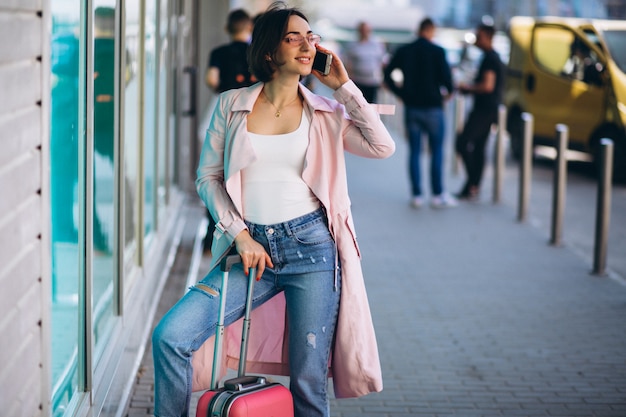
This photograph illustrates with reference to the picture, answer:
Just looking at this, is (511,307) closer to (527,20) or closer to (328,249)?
(328,249)

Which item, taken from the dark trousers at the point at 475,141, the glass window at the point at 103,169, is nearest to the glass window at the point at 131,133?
the glass window at the point at 103,169

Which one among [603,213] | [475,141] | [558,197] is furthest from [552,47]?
[603,213]

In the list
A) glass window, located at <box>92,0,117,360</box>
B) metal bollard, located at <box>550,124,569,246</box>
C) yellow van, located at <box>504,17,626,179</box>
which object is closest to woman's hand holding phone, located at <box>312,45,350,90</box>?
glass window, located at <box>92,0,117,360</box>

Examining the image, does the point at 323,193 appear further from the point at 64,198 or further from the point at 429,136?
the point at 429,136

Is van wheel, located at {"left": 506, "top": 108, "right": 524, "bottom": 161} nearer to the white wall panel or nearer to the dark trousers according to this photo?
the dark trousers

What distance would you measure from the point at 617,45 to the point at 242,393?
11.6m

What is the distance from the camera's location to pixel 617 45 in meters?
13.9

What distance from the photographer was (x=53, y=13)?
356 cm

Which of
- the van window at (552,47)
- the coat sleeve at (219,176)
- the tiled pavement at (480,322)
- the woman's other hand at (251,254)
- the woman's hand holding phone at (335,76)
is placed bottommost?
the tiled pavement at (480,322)

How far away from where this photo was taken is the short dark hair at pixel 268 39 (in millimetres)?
3627

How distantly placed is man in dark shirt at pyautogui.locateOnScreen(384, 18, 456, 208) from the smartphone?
7580mm

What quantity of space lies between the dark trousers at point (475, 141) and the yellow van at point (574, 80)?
6.18ft

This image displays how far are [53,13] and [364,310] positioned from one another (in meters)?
1.46

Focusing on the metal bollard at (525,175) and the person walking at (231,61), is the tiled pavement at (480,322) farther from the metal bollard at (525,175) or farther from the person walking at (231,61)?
the person walking at (231,61)
